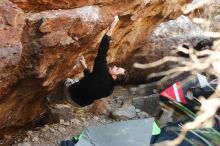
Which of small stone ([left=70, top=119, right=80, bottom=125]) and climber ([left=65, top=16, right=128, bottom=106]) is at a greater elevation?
climber ([left=65, top=16, right=128, bottom=106])

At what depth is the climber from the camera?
5062mm

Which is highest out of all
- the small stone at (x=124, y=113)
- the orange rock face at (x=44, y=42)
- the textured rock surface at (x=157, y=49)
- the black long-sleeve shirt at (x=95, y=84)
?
the orange rock face at (x=44, y=42)

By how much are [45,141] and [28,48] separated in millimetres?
1753

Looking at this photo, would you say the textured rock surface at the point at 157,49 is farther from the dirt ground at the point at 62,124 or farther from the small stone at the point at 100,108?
the small stone at the point at 100,108

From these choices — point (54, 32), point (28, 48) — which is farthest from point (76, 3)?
point (28, 48)

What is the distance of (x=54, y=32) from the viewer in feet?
14.6

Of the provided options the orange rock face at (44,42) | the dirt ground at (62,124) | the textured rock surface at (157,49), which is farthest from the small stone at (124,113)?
the textured rock surface at (157,49)

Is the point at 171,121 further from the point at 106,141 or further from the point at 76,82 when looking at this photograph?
the point at 76,82

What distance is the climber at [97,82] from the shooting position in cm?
506

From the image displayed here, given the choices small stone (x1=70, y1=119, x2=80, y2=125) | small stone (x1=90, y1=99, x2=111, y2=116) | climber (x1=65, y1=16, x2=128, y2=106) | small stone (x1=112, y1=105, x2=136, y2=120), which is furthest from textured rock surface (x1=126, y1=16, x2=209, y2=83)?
climber (x1=65, y1=16, x2=128, y2=106)

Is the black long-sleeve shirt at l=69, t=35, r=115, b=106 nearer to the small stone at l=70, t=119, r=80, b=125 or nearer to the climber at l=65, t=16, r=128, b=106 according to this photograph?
the climber at l=65, t=16, r=128, b=106

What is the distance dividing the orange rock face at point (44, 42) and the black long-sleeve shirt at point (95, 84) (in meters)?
0.28

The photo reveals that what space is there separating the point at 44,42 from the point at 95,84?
3.55ft

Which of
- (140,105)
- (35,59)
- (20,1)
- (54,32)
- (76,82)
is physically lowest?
(140,105)
